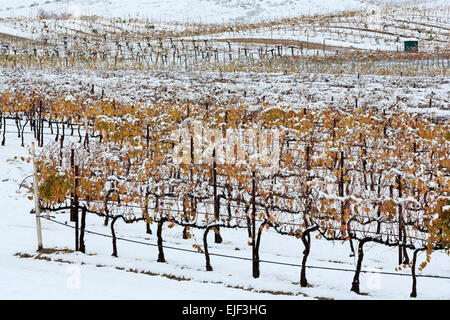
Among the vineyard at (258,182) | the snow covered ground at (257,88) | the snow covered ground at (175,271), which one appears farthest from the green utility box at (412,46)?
the snow covered ground at (175,271)

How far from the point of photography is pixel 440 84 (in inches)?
1209

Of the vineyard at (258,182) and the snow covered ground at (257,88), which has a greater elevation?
the snow covered ground at (257,88)

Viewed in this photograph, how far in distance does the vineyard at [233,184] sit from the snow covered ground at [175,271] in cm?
6

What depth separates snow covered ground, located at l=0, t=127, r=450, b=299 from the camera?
967cm

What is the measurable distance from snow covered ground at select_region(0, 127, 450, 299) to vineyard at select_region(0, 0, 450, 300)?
0.06 m

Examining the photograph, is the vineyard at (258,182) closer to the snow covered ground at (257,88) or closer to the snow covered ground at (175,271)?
the snow covered ground at (175,271)

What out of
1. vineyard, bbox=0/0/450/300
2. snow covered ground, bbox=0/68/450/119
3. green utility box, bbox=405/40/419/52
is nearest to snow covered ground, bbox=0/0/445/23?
green utility box, bbox=405/40/419/52

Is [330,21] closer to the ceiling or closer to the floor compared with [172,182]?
closer to the ceiling

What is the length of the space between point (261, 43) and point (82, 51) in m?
19.6

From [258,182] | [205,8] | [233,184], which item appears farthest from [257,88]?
[205,8]

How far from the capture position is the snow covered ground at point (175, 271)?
9.67 meters

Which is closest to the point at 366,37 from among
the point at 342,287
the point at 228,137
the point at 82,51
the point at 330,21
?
the point at 330,21

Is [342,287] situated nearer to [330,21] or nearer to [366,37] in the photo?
[366,37]

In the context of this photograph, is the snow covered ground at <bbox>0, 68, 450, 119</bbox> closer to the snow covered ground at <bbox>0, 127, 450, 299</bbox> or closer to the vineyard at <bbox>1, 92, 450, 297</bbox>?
the vineyard at <bbox>1, 92, 450, 297</bbox>
